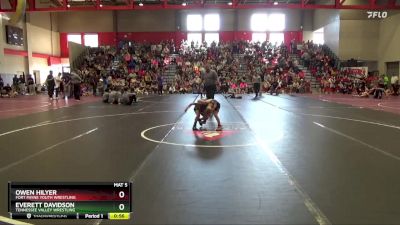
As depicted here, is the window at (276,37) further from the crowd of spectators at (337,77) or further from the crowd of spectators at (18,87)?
the crowd of spectators at (18,87)

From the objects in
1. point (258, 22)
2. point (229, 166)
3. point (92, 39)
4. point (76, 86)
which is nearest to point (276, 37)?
point (258, 22)

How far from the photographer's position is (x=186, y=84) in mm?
28922

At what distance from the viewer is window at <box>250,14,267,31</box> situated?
36.9 meters

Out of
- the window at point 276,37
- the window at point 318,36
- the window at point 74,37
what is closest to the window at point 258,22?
the window at point 276,37

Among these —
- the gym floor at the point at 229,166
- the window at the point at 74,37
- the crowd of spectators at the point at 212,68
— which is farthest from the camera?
the window at the point at 74,37

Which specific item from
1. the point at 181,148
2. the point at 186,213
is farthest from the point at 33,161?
the point at 186,213

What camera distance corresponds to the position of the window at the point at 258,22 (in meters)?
36.9

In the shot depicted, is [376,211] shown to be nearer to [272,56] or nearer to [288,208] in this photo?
[288,208]

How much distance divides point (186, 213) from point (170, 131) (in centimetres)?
514

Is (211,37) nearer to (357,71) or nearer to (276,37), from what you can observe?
(276,37)

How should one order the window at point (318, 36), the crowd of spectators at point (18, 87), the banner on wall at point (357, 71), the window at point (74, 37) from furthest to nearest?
the window at point (74, 37)
the window at point (318, 36)
the banner on wall at point (357, 71)
the crowd of spectators at point (18, 87)

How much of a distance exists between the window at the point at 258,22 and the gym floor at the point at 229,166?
27802mm
